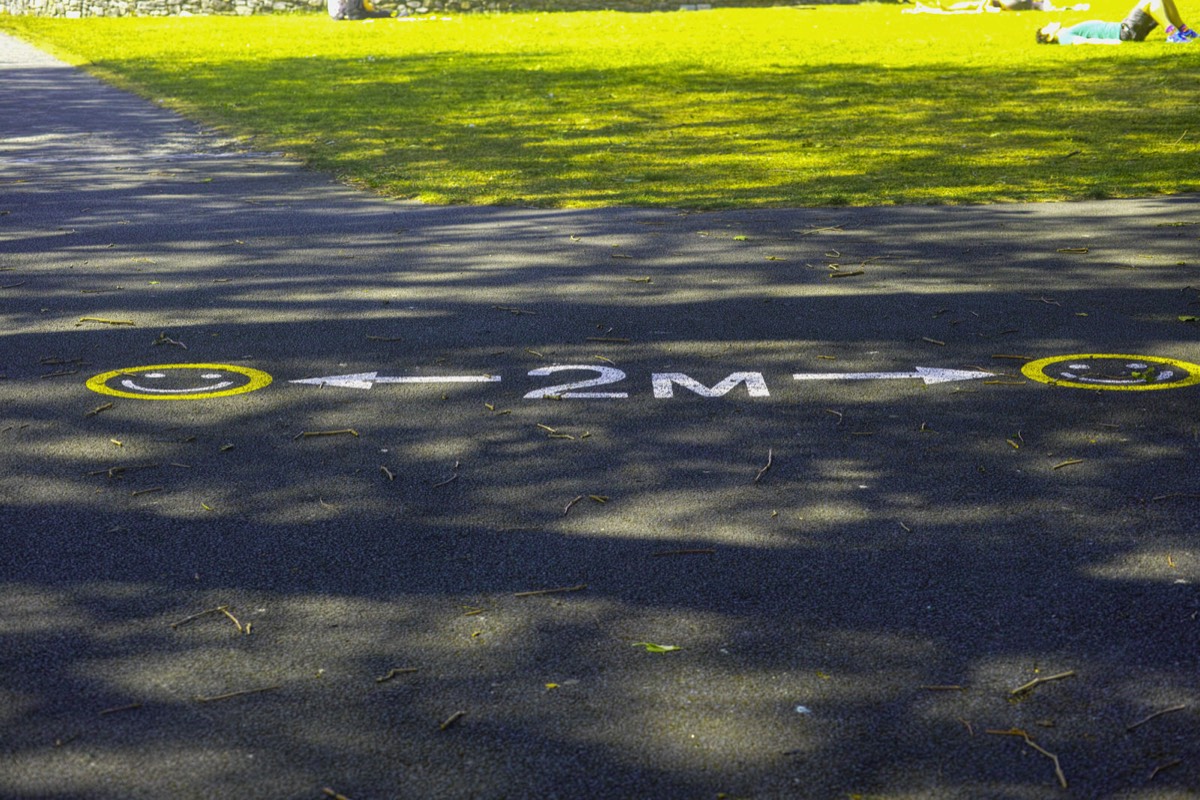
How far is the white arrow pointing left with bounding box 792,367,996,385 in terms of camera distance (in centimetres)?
661

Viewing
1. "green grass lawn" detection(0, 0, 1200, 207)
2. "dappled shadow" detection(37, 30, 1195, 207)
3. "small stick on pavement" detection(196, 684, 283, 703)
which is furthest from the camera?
"green grass lawn" detection(0, 0, 1200, 207)

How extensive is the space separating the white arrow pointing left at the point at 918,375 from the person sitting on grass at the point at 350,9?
3367cm

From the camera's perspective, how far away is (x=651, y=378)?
6668 millimetres

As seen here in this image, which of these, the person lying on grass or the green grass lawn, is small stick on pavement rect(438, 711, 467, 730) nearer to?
the green grass lawn

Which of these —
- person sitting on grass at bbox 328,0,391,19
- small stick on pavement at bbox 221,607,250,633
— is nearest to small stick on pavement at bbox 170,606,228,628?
small stick on pavement at bbox 221,607,250,633

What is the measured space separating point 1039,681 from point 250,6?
42.1m

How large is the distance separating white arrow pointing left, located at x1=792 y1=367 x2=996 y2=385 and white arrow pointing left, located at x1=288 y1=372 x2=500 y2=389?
4.88ft

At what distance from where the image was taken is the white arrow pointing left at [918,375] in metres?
6.61

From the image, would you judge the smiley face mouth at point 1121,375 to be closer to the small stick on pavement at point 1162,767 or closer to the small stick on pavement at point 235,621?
the small stick on pavement at point 1162,767

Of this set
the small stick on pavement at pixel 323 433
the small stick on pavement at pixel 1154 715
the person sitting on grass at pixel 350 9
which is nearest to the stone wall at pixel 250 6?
the person sitting on grass at pixel 350 9

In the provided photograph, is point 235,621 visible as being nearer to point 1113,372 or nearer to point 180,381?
point 180,381

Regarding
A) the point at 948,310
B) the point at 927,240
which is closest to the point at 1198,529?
the point at 948,310

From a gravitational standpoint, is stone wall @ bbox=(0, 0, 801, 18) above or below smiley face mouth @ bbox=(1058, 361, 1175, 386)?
above

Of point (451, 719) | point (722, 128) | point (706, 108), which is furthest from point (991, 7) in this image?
point (451, 719)
